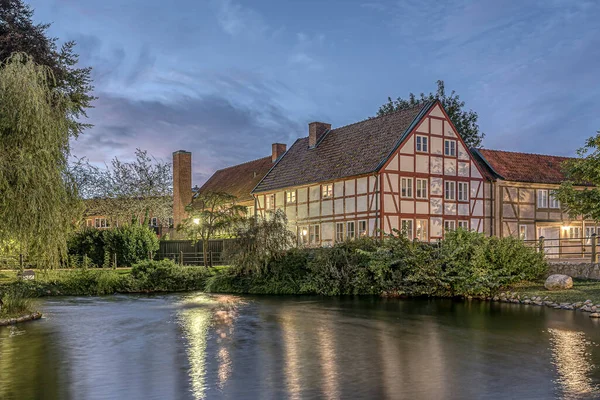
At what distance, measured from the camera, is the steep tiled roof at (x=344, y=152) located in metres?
35.7

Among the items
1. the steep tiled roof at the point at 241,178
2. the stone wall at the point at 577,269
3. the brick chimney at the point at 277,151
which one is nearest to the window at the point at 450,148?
the stone wall at the point at 577,269

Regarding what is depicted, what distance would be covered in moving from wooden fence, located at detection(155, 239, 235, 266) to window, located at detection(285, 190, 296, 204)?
5.12 m

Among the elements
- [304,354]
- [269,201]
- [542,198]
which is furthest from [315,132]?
[304,354]

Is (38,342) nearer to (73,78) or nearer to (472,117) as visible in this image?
(73,78)

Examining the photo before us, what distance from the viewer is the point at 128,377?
37.6ft

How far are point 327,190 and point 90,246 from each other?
14732mm

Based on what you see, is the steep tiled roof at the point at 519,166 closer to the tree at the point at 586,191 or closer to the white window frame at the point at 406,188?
the white window frame at the point at 406,188

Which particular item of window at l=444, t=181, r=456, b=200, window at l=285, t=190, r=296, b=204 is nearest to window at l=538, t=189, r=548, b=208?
window at l=444, t=181, r=456, b=200

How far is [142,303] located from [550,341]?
16.3m

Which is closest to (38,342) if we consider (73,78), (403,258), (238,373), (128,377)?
(128,377)

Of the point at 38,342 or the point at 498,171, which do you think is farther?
the point at 498,171

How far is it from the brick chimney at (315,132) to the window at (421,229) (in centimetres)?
1059

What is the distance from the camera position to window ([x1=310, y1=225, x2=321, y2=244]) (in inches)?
1515

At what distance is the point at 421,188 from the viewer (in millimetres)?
Answer: 35719
